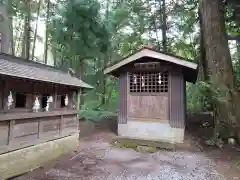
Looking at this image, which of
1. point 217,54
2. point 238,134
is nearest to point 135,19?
point 217,54

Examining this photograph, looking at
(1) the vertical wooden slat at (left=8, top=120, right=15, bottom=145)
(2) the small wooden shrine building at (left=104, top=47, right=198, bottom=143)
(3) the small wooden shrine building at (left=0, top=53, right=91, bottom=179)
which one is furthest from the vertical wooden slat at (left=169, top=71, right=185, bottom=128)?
(1) the vertical wooden slat at (left=8, top=120, right=15, bottom=145)

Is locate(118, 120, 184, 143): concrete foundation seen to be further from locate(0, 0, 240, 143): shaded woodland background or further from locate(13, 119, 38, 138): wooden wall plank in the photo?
locate(13, 119, 38, 138): wooden wall plank

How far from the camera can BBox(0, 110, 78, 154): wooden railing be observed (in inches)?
190

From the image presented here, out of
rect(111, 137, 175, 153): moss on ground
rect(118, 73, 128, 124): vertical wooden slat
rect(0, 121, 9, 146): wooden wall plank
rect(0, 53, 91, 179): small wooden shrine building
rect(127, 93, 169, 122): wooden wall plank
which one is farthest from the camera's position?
rect(118, 73, 128, 124): vertical wooden slat

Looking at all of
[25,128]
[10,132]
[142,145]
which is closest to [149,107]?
[142,145]

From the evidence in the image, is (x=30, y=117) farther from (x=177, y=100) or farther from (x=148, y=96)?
(x=177, y=100)

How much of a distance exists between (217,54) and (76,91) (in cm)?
625

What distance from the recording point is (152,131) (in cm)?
913

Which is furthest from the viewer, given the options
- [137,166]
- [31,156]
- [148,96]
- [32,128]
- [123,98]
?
[123,98]

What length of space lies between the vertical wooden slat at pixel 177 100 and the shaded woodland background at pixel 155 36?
603 mm

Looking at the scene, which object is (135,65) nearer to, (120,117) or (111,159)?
(120,117)

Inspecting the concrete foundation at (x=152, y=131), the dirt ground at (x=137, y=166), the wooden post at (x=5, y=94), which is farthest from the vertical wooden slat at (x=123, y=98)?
the wooden post at (x=5, y=94)

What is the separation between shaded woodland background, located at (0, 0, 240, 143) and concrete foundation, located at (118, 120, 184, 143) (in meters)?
1.65

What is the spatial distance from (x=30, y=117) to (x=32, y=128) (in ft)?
1.34
